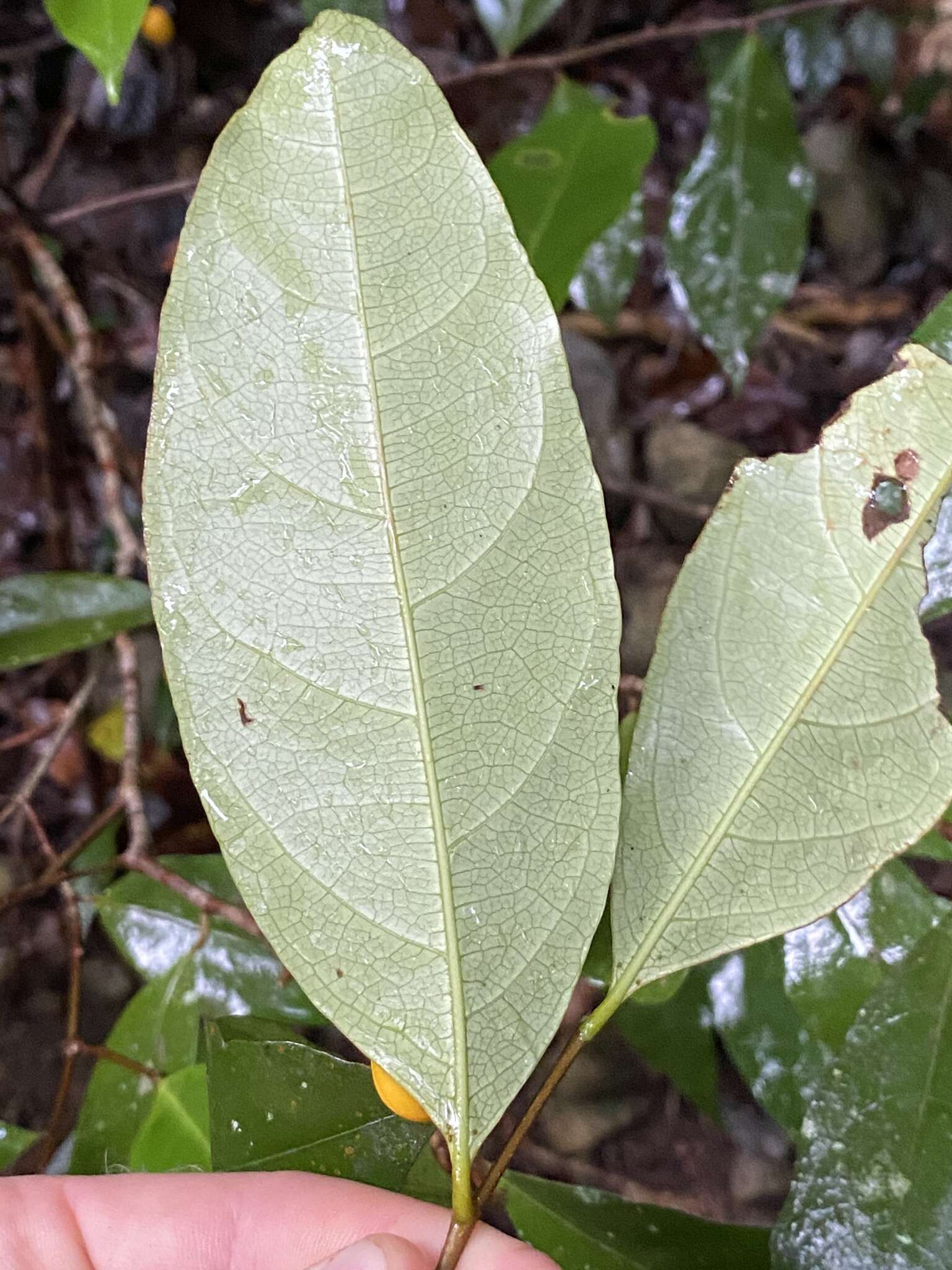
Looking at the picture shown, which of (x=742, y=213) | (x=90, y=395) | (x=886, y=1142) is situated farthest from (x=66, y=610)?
(x=742, y=213)

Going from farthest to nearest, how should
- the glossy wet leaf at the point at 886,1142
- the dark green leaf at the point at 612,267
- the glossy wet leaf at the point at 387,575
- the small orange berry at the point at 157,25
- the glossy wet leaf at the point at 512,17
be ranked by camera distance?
the small orange berry at the point at 157,25, the dark green leaf at the point at 612,267, the glossy wet leaf at the point at 512,17, the glossy wet leaf at the point at 886,1142, the glossy wet leaf at the point at 387,575

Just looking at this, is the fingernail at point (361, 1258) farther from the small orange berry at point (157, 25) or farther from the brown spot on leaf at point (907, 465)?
the small orange berry at point (157, 25)

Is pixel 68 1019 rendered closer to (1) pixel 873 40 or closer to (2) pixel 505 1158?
(2) pixel 505 1158

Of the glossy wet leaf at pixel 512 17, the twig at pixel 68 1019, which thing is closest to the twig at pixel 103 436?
the twig at pixel 68 1019

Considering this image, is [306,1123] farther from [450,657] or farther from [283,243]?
[283,243]

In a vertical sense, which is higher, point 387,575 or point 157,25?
point 157,25

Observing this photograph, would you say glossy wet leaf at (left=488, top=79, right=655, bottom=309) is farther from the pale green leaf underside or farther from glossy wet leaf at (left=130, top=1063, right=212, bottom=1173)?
glossy wet leaf at (left=130, top=1063, right=212, bottom=1173)

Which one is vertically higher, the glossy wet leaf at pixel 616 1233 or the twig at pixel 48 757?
the twig at pixel 48 757
